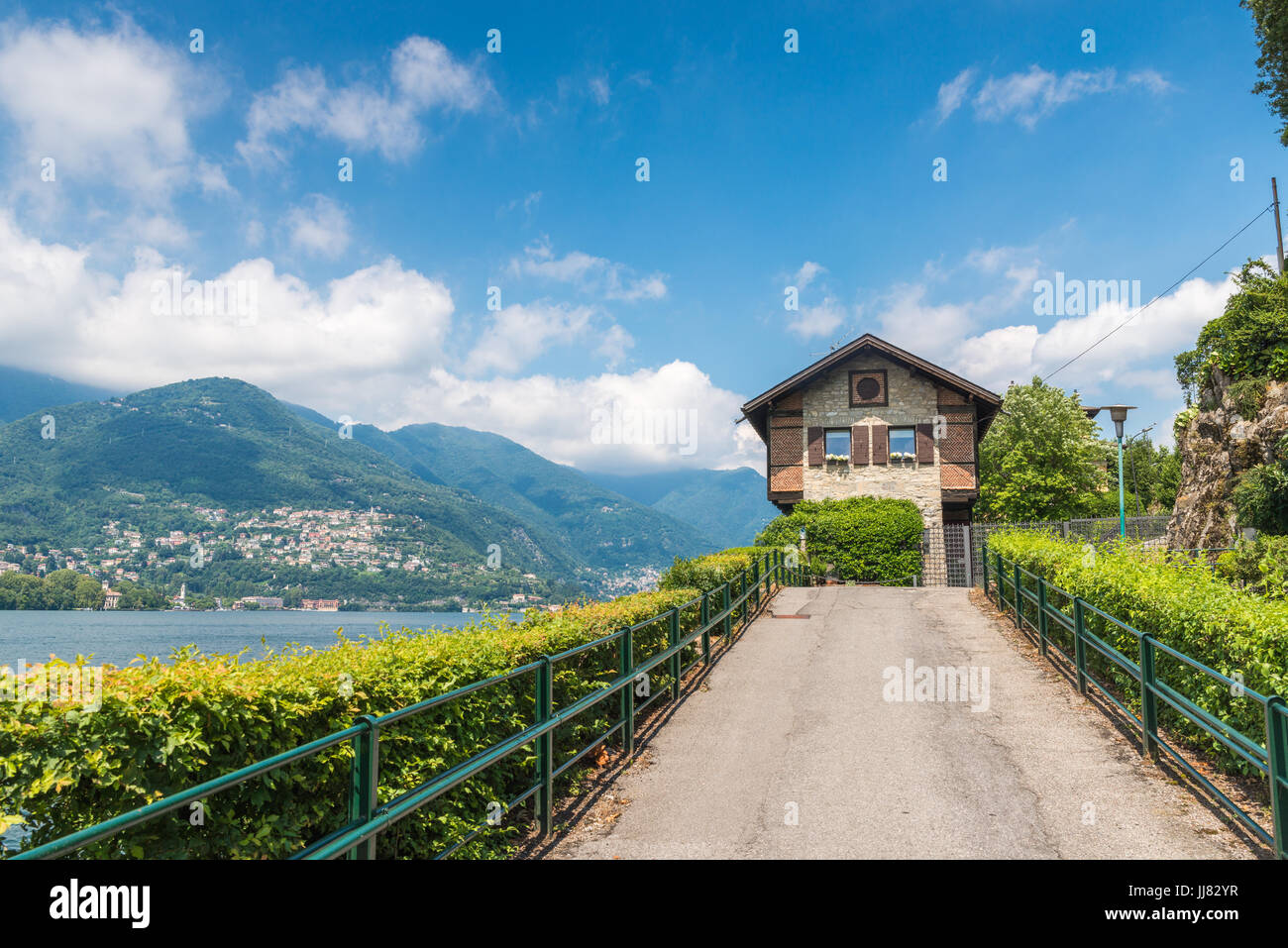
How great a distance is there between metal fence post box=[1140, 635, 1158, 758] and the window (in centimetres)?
2376

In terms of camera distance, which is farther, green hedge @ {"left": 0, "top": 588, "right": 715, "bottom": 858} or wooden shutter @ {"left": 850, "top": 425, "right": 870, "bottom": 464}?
wooden shutter @ {"left": 850, "top": 425, "right": 870, "bottom": 464}

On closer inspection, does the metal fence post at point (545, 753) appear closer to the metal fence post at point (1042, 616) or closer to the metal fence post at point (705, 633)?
the metal fence post at point (705, 633)

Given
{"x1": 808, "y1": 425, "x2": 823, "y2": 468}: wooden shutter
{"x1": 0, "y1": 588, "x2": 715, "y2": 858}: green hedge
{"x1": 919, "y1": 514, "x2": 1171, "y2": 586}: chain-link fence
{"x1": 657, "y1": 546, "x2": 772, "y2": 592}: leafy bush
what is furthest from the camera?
{"x1": 808, "y1": 425, "x2": 823, "y2": 468}: wooden shutter

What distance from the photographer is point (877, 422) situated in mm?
30531

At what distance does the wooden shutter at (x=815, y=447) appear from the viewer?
30641mm

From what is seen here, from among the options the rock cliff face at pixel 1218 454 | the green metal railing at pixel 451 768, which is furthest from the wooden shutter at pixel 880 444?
the green metal railing at pixel 451 768

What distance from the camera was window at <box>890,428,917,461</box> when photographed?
99.3 feet

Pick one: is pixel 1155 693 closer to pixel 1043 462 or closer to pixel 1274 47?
pixel 1274 47

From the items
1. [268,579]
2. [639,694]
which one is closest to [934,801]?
[639,694]

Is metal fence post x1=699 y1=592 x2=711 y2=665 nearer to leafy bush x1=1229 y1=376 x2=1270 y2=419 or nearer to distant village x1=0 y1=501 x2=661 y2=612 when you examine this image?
leafy bush x1=1229 y1=376 x2=1270 y2=419

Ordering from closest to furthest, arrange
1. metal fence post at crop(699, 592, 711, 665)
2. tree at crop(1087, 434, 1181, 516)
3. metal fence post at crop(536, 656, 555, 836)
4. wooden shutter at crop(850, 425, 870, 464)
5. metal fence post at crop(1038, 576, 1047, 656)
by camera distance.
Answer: metal fence post at crop(536, 656, 555, 836)
metal fence post at crop(1038, 576, 1047, 656)
metal fence post at crop(699, 592, 711, 665)
wooden shutter at crop(850, 425, 870, 464)
tree at crop(1087, 434, 1181, 516)

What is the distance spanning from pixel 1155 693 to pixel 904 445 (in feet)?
82.3

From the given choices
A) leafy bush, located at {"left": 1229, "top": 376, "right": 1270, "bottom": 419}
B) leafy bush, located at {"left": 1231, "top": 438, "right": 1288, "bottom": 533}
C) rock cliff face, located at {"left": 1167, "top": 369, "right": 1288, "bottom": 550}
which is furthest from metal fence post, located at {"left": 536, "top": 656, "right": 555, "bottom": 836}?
leafy bush, located at {"left": 1229, "top": 376, "right": 1270, "bottom": 419}

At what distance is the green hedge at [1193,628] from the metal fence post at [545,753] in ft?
15.9
